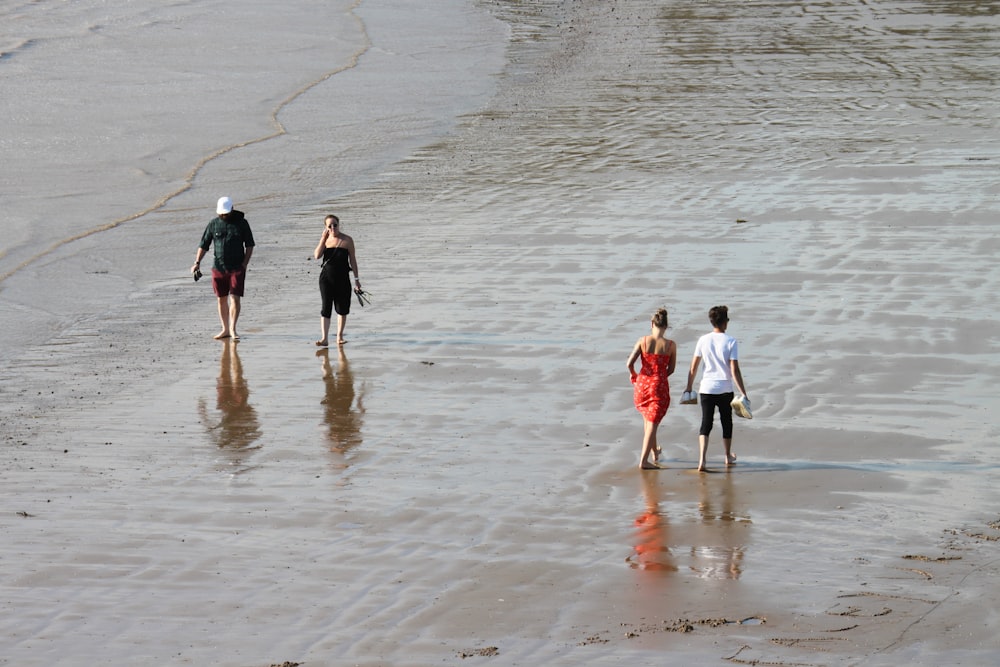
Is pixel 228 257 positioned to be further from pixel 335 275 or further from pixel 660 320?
pixel 660 320

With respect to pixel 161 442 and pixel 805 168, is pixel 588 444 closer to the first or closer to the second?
pixel 161 442

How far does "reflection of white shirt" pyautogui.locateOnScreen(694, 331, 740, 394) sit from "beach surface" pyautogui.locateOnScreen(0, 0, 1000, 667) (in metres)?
0.61

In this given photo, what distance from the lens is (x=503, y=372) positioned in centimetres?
1342

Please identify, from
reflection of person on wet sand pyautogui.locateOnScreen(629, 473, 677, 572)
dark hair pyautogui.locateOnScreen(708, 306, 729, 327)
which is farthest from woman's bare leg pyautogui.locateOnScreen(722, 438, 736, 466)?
dark hair pyautogui.locateOnScreen(708, 306, 729, 327)

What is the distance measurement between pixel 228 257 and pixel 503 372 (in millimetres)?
3350

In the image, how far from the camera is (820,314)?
14.9 meters

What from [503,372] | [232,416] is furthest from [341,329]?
[232,416]

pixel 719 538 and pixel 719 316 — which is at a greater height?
pixel 719 316

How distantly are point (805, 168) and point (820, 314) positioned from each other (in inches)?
319

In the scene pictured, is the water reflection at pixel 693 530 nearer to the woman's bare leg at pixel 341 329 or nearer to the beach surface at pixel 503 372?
the beach surface at pixel 503 372

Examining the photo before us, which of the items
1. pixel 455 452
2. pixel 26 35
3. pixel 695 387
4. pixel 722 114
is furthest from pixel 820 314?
pixel 26 35

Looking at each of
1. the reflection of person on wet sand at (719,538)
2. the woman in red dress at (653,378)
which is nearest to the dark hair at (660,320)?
the woman in red dress at (653,378)

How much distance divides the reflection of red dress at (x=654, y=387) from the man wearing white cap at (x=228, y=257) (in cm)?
Result: 548

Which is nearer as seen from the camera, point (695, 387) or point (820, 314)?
point (695, 387)
